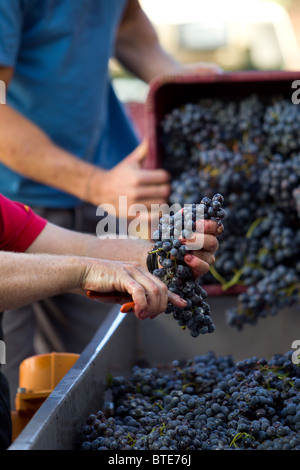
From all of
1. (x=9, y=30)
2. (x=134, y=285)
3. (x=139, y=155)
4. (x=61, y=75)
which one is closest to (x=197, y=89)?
(x=139, y=155)

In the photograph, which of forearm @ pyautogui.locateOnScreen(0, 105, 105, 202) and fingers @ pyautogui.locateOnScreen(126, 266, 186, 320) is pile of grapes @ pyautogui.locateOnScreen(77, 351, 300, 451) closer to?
fingers @ pyautogui.locateOnScreen(126, 266, 186, 320)

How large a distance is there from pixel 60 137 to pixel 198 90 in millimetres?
565

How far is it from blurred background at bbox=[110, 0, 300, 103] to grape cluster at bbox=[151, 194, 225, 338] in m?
6.26

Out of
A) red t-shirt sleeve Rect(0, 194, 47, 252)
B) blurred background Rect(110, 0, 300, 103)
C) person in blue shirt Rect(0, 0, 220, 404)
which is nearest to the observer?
red t-shirt sleeve Rect(0, 194, 47, 252)

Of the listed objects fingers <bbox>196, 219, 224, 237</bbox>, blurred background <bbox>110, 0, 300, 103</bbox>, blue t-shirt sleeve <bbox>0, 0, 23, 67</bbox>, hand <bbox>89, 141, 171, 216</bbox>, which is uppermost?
blurred background <bbox>110, 0, 300, 103</bbox>

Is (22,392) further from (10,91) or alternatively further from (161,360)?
(10,91)

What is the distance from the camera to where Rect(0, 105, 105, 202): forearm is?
2.09 metres

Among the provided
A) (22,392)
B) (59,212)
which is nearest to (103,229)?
(59,212)

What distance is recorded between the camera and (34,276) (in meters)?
1.19

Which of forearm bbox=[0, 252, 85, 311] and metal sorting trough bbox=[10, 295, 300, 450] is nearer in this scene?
forearm bbox=[0, 252, 85, 311]

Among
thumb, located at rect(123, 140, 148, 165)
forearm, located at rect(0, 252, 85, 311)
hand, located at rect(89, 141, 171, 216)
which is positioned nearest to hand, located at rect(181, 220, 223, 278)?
forearm, located at rect(0, 252, 85, 311)

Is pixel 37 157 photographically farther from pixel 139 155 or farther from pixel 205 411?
pixel 205 411

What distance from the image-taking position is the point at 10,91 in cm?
226

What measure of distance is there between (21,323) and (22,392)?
0.86m
